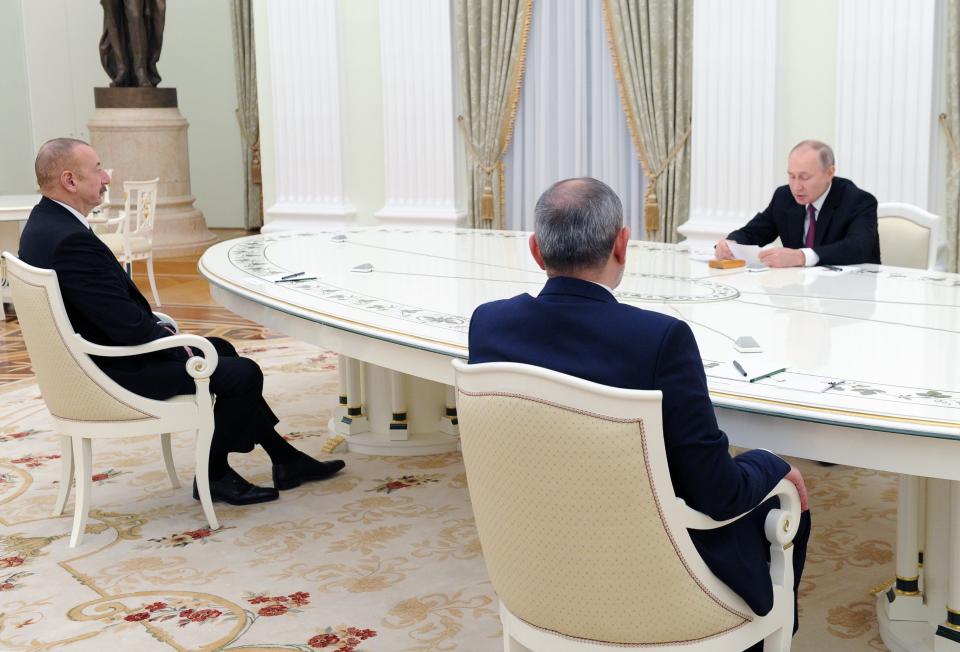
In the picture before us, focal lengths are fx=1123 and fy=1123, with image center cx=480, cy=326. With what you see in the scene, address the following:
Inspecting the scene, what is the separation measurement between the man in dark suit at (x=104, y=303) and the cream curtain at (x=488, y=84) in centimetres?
441

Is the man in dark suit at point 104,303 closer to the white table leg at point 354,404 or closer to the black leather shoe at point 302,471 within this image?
the black leather shoe at point 302,471

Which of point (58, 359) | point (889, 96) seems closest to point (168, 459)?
point (58, 359)

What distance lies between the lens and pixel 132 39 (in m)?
11.2

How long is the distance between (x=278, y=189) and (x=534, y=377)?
7.33m

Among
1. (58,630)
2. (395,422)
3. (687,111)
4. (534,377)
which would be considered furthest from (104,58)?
(534,377)

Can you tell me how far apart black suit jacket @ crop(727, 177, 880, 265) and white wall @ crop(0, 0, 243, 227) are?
333 inches

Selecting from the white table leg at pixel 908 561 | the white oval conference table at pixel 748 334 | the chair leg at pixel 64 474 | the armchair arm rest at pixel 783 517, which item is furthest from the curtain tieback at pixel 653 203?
the armchair arm rest at pixel 783 517

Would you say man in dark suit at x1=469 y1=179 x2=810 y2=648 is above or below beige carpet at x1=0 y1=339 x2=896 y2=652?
above

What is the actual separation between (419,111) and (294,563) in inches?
211

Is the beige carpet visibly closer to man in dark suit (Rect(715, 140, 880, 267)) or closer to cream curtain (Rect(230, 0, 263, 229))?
man in dark suit (Rect(715, 140, 880, 267))

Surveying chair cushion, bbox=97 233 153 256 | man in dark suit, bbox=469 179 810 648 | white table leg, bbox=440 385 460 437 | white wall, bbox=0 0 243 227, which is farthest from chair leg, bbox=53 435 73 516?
white wall, bbox=0 0 243 227

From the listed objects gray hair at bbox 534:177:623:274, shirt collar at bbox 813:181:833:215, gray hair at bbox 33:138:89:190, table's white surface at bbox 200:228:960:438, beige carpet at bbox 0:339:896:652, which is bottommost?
beige carpet at bbox 0:339:896:652

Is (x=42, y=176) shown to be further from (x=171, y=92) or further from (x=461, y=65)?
(x=171, y=92)

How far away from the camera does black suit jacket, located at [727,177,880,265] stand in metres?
4.28
